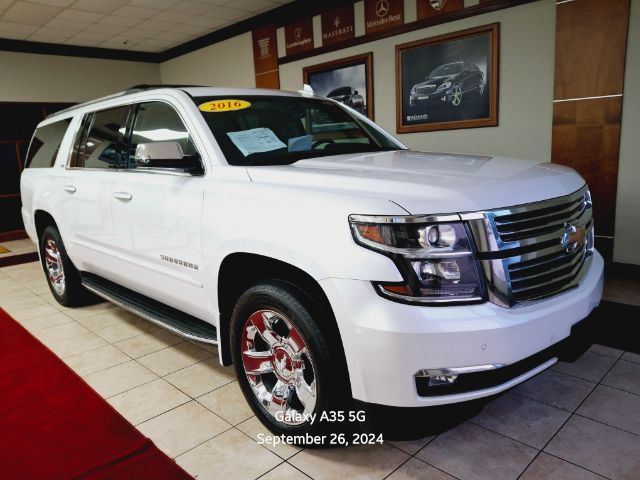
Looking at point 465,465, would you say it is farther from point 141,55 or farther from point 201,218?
point 141,55

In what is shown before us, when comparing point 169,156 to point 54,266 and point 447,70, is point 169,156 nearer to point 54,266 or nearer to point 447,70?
point 54,266

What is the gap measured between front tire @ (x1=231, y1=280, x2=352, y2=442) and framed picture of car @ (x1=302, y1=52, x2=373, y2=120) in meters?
4.77

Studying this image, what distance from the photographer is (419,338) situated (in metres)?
1.39

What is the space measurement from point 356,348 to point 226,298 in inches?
31.0

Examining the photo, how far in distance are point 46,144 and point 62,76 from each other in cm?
620

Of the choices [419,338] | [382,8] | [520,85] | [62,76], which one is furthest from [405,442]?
[62,76]

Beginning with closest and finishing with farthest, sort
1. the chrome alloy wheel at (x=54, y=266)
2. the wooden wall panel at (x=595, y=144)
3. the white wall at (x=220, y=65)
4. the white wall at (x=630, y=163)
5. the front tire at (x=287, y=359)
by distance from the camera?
1. the front tire at (x=287, y=359)
2. the chrome alloy wheel at (x=54, y=266)
3. the white wall at (x=630, y=163)
4. the wooden wall panel at (x=595, y=144)
5. the white wall at (x=220, y=65)

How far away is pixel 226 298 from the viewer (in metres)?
2.09

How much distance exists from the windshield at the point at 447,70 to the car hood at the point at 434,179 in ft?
11.2

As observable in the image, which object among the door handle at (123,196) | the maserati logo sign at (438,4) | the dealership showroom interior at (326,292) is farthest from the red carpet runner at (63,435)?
the maserati logo sign at (438,4)

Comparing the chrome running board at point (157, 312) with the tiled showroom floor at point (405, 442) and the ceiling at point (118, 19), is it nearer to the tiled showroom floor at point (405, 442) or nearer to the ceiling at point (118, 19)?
the tiled showroom floor at point (405, 442)

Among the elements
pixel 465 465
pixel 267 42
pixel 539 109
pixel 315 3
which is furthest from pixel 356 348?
pixel 267 42

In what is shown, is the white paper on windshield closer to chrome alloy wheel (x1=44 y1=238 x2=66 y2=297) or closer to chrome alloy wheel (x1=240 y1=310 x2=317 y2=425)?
chrome alloy wheel (x1=240 y1=310 x2=317 y2=425)

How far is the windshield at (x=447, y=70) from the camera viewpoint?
17.0 feet
